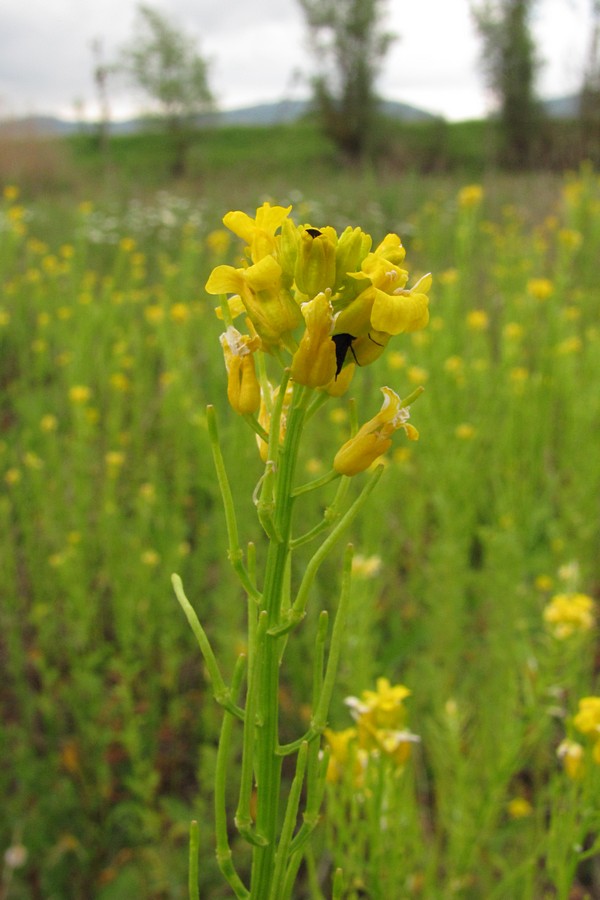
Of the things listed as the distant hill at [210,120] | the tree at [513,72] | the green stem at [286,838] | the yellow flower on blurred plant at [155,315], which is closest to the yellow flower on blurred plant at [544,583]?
the green stem at [286,838]

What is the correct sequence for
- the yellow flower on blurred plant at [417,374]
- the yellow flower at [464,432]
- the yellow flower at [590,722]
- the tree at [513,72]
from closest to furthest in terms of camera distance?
the yellow flower at [590,722] → the yellow flower at [464,432] → the yellow flower on blurred plant at [417,374] → the tree at [513,72]

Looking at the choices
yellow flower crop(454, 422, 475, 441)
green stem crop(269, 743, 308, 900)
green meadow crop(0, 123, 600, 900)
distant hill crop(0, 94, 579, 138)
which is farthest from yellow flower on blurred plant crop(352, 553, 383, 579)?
distant hill crop(0, 94, 579, 138)

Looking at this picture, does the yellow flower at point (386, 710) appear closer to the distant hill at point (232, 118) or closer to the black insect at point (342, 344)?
the black insect at point (342, 344)

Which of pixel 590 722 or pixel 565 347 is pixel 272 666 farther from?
pixel 565 347

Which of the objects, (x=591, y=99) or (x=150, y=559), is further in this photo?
(x=591, y=99)

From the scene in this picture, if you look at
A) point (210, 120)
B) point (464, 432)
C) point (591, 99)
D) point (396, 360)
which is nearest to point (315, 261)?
point (464, 432)

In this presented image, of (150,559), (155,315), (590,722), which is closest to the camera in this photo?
(590,722)

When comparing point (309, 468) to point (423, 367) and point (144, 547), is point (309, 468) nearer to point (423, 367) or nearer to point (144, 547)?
point (144, 547)
